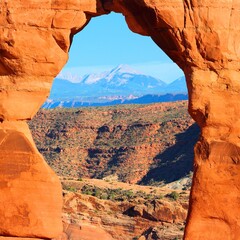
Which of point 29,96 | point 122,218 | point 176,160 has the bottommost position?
point 176,160

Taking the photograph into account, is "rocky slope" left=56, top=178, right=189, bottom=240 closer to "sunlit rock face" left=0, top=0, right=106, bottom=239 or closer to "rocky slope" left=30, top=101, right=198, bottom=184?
"sunlit rock face" left=0, top=0, right=106, bottom=239

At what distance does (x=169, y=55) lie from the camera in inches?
695

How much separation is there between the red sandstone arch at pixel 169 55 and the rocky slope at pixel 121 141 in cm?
7787

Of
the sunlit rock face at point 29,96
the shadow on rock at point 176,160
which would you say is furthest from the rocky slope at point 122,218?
the shadow on rock at point 176,160

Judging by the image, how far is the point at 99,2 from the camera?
705 inches

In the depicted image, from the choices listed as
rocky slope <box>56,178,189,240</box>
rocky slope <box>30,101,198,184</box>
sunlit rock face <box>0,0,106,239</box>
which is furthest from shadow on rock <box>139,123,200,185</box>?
sunlit rock face <box>0,0,106,239</box>

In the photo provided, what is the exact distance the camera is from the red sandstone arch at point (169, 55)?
55.9 ft

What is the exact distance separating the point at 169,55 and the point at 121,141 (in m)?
94.6

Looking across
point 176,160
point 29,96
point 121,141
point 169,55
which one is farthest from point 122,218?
point 121,141

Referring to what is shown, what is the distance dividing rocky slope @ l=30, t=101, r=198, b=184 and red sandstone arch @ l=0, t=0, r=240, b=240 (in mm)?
77875

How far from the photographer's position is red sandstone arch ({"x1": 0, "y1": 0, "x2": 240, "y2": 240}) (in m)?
17.0

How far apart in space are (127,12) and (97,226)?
31646mm

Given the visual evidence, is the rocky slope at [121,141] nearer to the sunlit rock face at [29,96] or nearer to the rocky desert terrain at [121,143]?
the rocky desert terrain at [121,143]

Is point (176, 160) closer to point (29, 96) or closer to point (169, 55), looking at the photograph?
point (29, 96)
